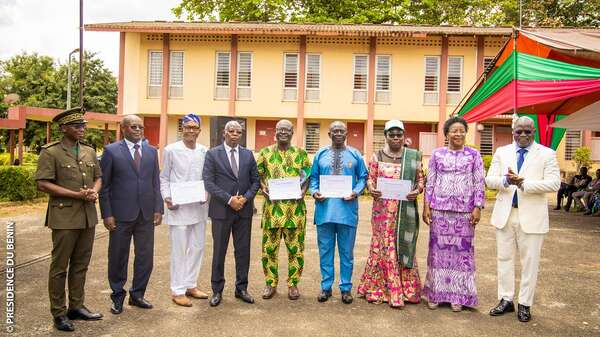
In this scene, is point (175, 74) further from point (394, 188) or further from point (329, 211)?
point (394, 188)

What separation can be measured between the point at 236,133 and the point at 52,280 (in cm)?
222

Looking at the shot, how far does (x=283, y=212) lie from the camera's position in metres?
5.23

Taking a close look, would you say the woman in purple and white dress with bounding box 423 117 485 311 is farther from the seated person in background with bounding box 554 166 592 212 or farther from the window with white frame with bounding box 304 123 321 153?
the window with white frame with bounding box 304 123 321 153

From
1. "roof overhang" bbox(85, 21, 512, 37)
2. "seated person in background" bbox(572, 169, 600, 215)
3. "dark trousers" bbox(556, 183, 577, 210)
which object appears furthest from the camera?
"roof overhang" bbox(85, 21, 512, 37)

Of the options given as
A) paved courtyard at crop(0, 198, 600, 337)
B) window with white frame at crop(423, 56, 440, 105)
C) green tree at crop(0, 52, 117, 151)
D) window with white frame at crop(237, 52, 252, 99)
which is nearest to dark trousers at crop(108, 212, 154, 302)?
paved courtyard at crop(0, 198, 600, 337)

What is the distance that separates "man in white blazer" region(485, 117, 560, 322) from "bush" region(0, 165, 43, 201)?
13.0 m

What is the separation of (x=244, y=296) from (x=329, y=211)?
1290mm

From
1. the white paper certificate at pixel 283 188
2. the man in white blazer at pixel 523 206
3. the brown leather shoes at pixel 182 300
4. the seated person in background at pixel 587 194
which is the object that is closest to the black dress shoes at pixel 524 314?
the man in white blazer at pixel 523 206

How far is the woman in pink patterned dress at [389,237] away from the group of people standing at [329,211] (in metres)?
0.01

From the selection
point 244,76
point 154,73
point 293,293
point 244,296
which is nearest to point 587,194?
point 293,293

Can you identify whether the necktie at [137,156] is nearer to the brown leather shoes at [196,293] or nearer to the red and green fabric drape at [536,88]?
the brown leather shoes at [196,293]

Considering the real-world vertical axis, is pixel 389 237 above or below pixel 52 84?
below

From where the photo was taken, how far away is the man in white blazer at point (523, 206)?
4.75m

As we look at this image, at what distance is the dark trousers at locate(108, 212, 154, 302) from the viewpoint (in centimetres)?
484
